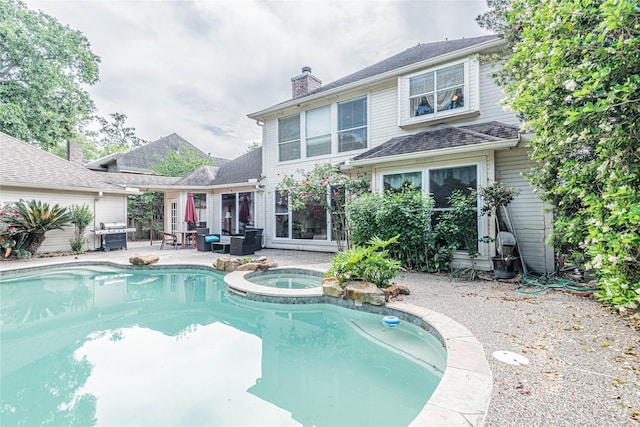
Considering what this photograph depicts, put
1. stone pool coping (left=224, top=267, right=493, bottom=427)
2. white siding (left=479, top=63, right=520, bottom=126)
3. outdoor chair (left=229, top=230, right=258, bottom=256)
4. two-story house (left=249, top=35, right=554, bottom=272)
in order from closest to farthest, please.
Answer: stone pool coping (left=224, top=267, right=493, bottom=427) < two-story house (left=249, top=35, right=554, bottom=272) < white siding (left=479, top=63, right=520, bottom=126) < outdoor chair (left=229, top=230, right=258, bottom=256)

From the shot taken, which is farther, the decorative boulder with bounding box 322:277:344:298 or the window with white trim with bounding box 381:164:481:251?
the window with white trim with bounding box 381:164:481:251

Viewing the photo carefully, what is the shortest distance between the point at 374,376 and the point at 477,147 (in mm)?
5404

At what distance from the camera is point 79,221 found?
1062cm

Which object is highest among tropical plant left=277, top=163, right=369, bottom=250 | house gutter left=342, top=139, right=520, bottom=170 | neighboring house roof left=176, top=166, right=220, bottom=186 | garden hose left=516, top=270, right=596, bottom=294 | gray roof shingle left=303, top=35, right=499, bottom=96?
gray roof shingle left=303, top=35, right=499, bottom=96

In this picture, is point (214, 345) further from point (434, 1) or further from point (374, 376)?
point (434, 1)

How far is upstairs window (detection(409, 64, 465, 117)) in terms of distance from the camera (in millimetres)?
7754

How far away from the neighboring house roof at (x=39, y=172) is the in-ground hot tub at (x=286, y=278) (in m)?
8.87

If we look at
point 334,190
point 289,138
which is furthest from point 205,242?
point 334,190

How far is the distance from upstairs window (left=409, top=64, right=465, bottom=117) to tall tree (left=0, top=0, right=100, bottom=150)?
18.7 m

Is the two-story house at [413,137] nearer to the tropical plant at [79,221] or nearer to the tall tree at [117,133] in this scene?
the tropical plant at [79,221]

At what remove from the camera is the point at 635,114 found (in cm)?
284

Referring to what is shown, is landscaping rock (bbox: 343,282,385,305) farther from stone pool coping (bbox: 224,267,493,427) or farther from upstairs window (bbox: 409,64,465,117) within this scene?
upstairs window (bbox: 409,64,465,117)

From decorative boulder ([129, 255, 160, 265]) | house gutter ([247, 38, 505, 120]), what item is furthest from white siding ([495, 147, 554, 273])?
decorative boulder ([129, 255, 160, 265])

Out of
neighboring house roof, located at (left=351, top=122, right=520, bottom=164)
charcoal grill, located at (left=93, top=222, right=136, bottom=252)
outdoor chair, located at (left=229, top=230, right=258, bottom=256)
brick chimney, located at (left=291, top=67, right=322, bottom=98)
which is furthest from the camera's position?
brick chimney, located at (left=291, top=67, right=322, bottom=98)
